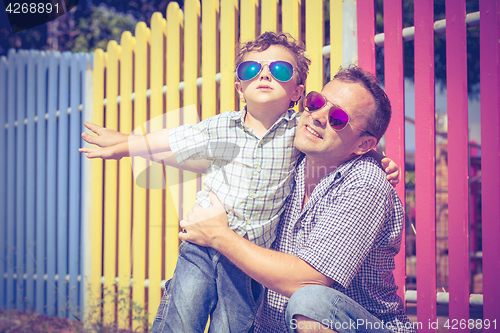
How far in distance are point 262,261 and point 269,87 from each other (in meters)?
0.89

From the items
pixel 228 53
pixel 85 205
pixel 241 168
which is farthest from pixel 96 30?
Answer: pixel 241 168

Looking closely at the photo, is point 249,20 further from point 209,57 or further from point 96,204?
point 96,204

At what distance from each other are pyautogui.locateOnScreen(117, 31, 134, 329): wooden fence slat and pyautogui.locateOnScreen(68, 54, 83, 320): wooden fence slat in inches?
26.2

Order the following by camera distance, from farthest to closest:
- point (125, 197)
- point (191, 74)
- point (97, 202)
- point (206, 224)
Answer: point (97, 202)
point (125, 197)
point (191, 74)
point (206, 224)

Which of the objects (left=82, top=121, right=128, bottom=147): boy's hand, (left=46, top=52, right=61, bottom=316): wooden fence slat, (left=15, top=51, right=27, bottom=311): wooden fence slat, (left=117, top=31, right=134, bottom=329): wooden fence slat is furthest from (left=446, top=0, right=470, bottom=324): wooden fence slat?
(left=15, top=51, right=27, bottom=311): wooden fence slat

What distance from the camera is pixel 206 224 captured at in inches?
73.8

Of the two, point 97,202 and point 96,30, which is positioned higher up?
point 96,30

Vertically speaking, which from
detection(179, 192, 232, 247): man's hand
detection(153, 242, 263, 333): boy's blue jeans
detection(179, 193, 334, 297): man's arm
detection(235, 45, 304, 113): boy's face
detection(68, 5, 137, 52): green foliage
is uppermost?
detection(68, 5, 137, 52): green foliage

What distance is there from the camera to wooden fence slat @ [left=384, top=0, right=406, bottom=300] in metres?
2.33

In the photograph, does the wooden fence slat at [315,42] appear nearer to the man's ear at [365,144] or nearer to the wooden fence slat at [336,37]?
the wooden fence slat at [336,37]

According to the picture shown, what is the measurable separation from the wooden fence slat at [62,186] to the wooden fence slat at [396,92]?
3.33 meters


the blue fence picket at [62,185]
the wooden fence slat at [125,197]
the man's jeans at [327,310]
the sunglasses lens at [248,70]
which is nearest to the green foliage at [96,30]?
the blue fence picket at [62,185]

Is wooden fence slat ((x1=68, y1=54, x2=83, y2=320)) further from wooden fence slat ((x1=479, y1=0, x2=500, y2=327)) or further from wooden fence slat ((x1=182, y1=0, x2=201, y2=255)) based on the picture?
wooden fence slat ((x1=479, y1=0, x2=500, y2=327))

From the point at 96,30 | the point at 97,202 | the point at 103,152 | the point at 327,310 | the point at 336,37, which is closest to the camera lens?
the point at 327,310
